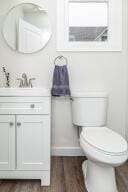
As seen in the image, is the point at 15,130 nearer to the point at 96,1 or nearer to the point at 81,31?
the point at 81,31

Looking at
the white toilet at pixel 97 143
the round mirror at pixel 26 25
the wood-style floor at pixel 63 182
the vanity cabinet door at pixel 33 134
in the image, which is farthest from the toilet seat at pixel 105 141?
the round mirror at pixel 26 25

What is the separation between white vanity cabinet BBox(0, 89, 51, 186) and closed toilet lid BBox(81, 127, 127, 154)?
37cm

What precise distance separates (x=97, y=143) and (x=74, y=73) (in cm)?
100

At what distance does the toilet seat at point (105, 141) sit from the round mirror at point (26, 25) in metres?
1.16

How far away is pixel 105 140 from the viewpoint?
1.62m

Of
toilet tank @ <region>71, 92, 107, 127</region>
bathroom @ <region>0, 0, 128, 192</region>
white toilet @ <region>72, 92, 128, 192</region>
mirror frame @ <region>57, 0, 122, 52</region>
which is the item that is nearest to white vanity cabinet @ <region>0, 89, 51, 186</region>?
white toilet @ <region>72, 92, 128, 192</region>

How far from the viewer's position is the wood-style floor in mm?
1699

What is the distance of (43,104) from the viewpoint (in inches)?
68.6

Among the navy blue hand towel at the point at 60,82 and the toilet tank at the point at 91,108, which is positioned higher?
the navy blue hand towel at the point at 60,82

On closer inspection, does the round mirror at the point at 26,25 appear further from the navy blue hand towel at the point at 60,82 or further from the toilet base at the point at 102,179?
the toilet base at the point at 102,179

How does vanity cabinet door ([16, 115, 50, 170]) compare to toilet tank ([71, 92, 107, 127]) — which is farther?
toilet tank ([71, 92, 107, 127])

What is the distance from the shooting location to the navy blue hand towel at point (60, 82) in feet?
7.20

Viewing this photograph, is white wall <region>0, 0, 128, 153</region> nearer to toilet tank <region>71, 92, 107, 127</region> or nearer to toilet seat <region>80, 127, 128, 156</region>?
toilet tank <region>71, 92, 107, 127</region>

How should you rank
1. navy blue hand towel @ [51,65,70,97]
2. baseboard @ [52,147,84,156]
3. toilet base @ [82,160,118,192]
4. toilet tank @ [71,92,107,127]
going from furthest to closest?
baseboard @ [52,147,84,156], navy blue hand towel @ [51,65,70,97], toilet tank @ [71,92,107,127], toilet base @ [82,160,118,192]
